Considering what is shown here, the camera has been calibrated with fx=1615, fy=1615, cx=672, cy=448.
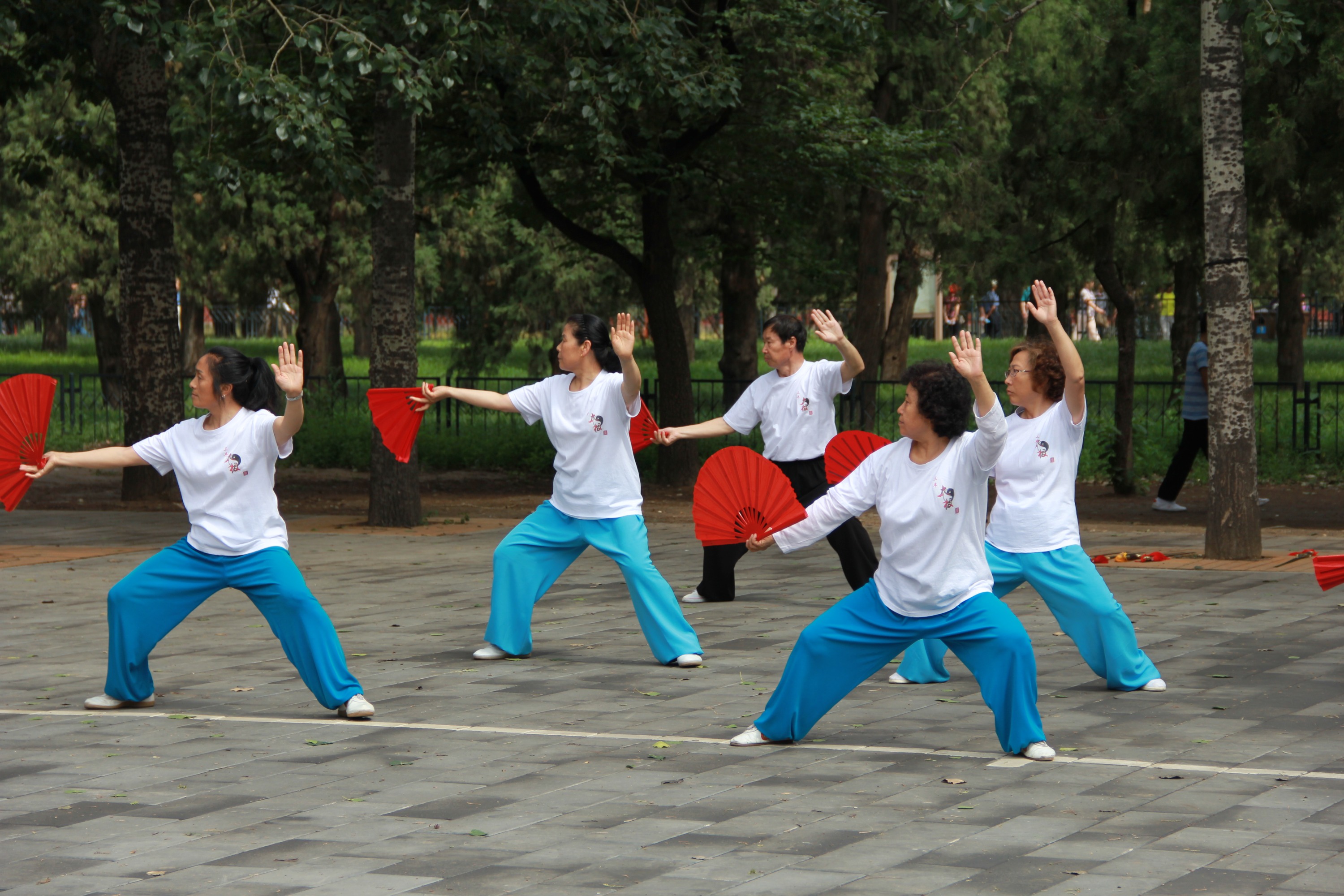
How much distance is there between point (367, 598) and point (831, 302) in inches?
791

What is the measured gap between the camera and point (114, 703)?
7.19 metres

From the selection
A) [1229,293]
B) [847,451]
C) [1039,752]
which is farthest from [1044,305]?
[1229,293]

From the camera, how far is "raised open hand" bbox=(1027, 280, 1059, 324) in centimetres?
671

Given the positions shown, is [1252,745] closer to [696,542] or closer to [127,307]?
[696,542]

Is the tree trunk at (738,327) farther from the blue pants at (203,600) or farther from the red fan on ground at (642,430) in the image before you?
the blue pants at (203,600)

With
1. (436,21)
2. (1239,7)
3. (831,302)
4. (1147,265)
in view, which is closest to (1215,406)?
(1239,7)

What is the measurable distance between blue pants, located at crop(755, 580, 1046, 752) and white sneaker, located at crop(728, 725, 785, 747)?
30 millimetres

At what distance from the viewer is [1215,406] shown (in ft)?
39.4

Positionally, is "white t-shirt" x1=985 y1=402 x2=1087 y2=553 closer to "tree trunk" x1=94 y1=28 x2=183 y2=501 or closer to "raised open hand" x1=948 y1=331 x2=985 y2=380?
"raised open hand" x1=948 y1=331 x2=985 y2=380

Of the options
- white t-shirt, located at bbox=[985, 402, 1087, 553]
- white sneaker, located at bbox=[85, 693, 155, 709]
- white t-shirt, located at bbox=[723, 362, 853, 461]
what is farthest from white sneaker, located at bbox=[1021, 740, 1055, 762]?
white sneaker, located at bbox=[85, 693, 155, 709]

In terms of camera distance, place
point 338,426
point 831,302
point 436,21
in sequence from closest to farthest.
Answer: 1. point 436,21
2. point 338,426
3. point 831,302

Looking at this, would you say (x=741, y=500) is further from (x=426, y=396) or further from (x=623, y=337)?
(x=426, y=396)

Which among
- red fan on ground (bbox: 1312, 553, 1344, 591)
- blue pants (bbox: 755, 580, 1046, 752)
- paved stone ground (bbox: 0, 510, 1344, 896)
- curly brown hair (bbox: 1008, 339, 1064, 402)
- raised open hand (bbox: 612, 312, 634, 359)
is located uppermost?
raised open hand (bbox: 612, 312, 634, 359)

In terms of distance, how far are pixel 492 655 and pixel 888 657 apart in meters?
2.80
